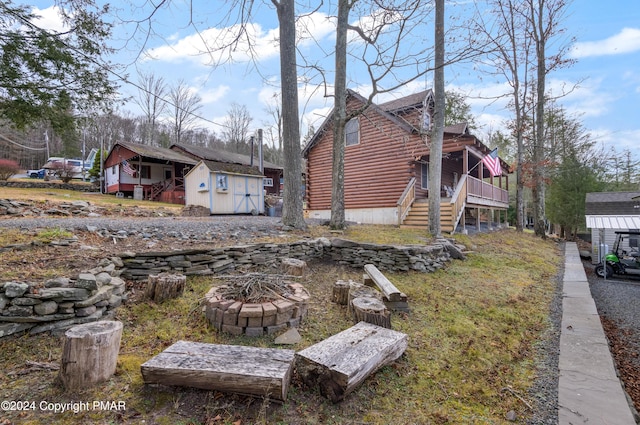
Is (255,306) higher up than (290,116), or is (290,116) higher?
(290,116)

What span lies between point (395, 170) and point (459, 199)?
11.0 ft

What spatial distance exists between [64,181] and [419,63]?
2653 centimetres

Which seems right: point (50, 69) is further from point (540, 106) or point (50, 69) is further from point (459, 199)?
point (540, 106)

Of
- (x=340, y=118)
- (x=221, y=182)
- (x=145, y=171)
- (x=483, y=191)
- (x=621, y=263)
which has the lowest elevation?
(x=621, y=263)

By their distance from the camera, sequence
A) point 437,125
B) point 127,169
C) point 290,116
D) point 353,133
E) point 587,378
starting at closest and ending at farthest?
point 587,378 → point 290,116 → point 437,125 → point 353,133 → point 127,169

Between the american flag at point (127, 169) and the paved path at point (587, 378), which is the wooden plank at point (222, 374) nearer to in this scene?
the paved path at point (587, 378)

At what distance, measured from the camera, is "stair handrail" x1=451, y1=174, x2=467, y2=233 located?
10.3 metres

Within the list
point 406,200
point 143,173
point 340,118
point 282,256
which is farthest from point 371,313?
point 143,173

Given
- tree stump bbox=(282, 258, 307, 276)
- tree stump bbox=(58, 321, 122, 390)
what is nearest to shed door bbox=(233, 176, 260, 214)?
tree stump bbox=(282, 258, 307, 276)

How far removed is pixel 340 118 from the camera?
8.41 metres

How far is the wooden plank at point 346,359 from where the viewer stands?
2.10 metres

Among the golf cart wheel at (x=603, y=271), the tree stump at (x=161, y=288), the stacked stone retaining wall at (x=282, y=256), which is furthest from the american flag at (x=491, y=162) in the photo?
the tree stump at (x=161, y=288)

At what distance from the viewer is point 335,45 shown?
8.62 metres

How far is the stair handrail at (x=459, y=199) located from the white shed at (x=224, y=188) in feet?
32.1
